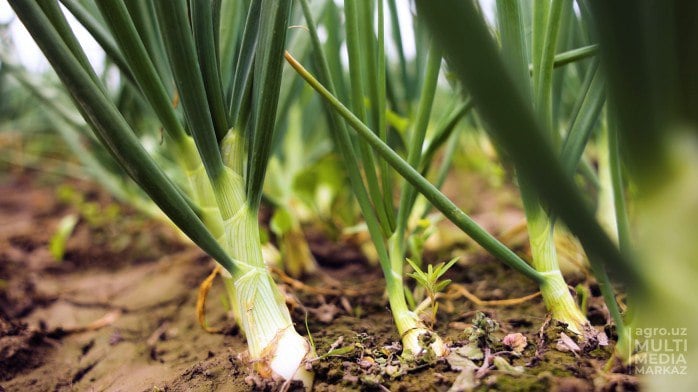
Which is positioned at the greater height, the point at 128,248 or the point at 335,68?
the point at 335,68

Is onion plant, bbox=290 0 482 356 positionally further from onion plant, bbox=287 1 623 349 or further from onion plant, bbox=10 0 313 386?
onion plant, bbox=10 0 313 386

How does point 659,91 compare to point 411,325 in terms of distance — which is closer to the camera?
point 659,91

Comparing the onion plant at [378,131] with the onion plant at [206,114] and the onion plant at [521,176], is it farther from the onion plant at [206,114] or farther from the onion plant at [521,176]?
the onion plant at [206,114]

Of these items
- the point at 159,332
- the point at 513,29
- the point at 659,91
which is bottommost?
the point at 159,332

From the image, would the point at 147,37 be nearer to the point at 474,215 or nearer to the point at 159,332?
the point at 159,332

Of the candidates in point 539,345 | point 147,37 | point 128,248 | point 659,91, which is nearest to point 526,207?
point 539,345

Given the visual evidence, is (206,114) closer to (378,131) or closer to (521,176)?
(378,131)

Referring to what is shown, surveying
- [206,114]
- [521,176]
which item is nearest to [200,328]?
[206,114]
